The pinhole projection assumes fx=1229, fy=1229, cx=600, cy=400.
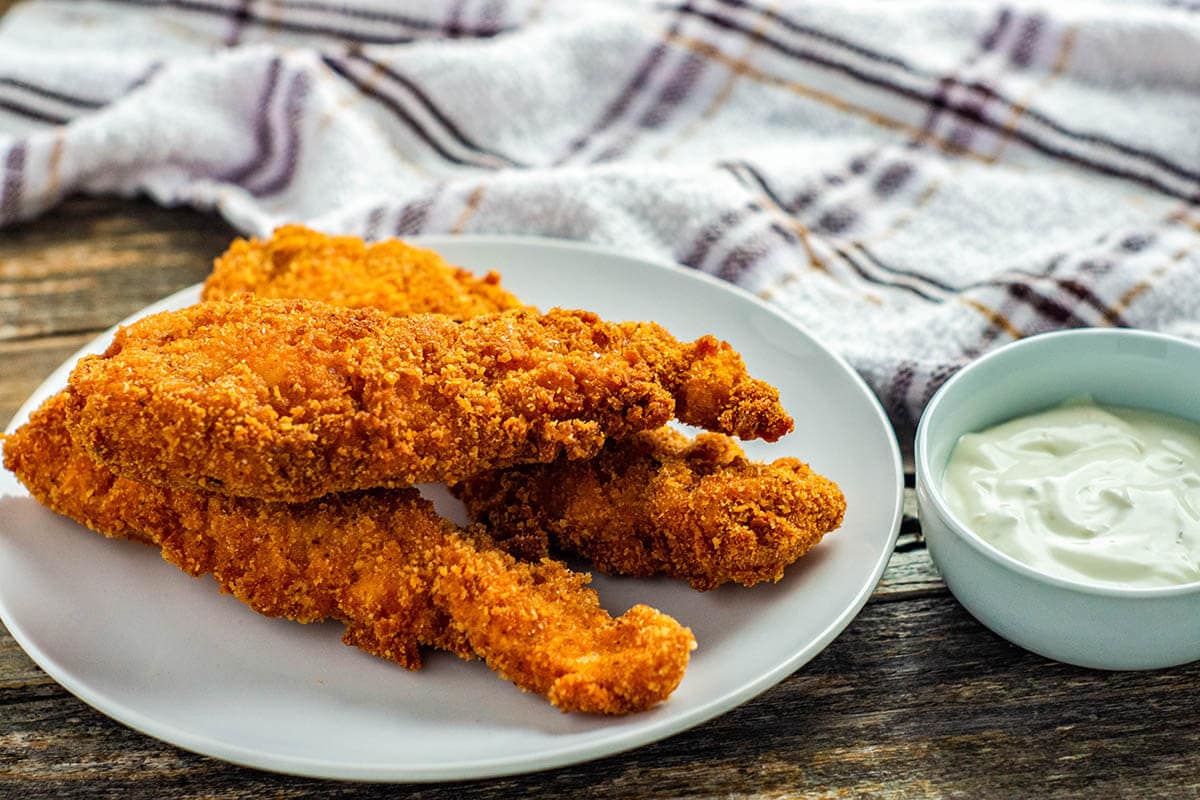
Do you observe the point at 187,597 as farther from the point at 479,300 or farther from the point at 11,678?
the point at 479,300

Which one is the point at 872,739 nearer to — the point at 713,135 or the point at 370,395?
the point at 370,395

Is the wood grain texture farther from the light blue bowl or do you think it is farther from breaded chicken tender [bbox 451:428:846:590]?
the light blue bowl

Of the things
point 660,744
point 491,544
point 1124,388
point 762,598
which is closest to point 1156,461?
point 1124,388

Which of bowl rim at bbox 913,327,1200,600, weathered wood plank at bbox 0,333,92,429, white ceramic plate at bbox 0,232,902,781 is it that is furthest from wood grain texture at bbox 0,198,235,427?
bowl rim at bbox 913,327,1200,600

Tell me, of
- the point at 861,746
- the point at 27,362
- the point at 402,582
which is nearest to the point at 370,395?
the point at 402,582

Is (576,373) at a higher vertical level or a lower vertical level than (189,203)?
higher

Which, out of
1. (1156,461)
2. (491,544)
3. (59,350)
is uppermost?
(1156,461)
